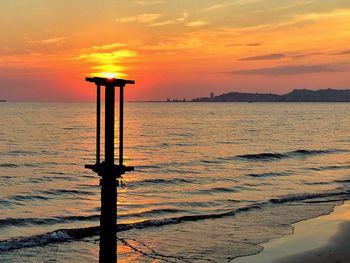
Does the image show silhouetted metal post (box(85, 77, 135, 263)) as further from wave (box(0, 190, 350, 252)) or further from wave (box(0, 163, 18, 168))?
wave (box(0, 163, 18, 168))

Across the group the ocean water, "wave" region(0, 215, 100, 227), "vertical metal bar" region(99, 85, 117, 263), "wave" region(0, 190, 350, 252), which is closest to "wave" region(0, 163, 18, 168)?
the ocean water

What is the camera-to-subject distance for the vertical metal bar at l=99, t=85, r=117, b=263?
9.93m

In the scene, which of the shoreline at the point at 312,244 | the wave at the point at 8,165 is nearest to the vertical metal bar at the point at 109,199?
the shoreline at the point at 312,244

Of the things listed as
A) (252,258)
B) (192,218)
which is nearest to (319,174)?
(192,218)

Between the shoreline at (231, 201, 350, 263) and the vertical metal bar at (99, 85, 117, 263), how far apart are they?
554cm

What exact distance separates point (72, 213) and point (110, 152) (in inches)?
504

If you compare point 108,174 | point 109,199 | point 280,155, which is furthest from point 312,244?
point 280,155

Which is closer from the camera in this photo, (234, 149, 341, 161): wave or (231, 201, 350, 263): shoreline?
(231, 201, 350, 263): shoreline

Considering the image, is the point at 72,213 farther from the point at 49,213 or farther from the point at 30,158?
the point at 30,158

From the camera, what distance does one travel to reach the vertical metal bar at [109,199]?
9930 mm

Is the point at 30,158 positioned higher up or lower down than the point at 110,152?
lower down

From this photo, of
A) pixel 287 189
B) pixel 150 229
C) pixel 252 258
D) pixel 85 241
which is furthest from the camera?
pixel 287 189

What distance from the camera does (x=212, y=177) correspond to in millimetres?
33562

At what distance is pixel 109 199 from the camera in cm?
998
